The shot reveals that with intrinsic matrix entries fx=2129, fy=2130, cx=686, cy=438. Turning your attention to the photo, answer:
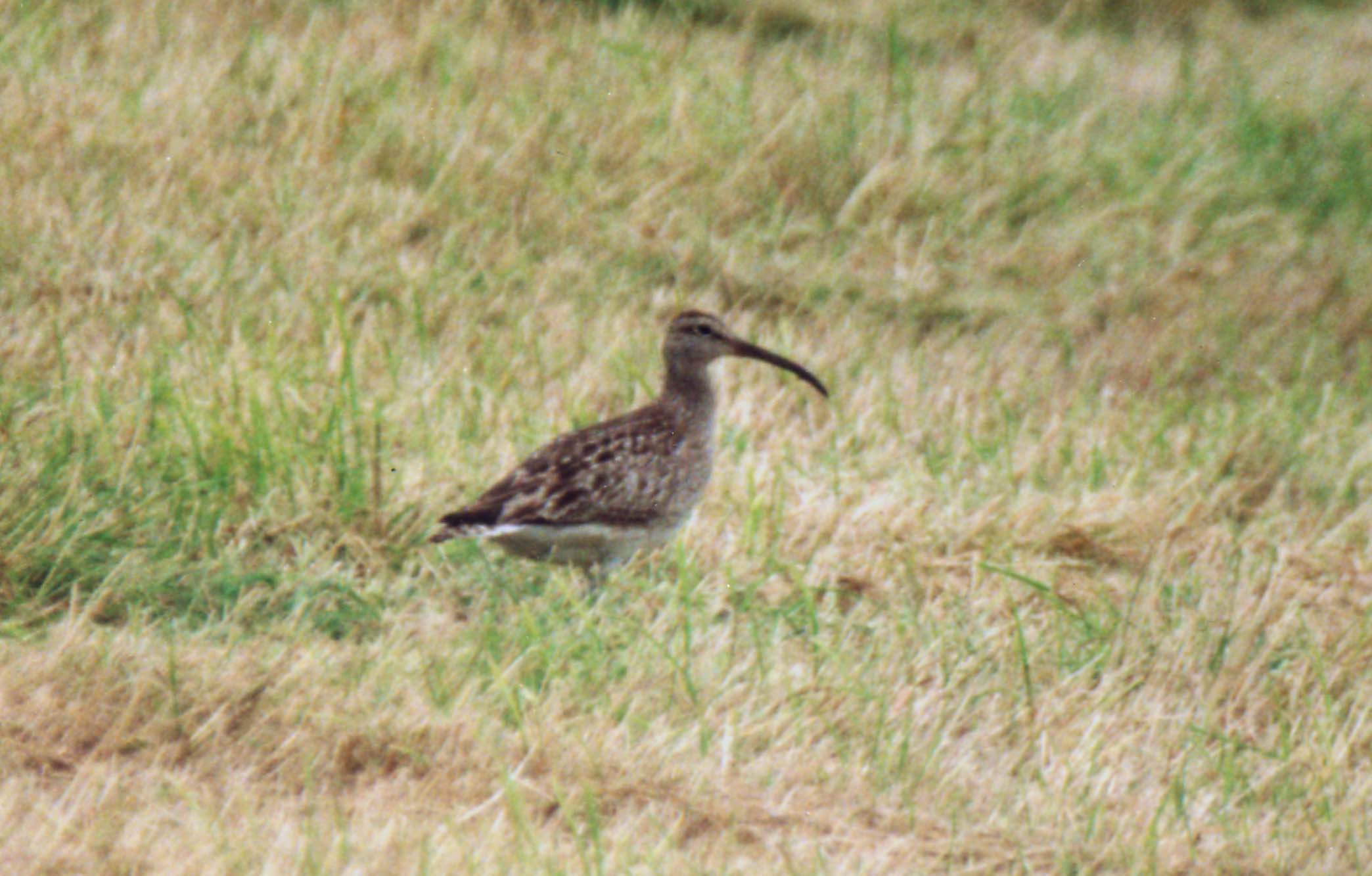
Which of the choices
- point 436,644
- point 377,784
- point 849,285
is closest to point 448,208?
point 849,285

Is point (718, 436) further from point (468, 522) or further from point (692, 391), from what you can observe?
point (468, 522)

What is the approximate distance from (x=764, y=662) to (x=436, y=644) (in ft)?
2.78

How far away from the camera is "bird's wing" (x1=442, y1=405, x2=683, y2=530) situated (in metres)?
5.80

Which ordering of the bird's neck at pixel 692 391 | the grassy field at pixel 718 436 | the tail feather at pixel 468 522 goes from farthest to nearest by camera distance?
1. the bird's neck at pixel 692 391
2. the tail feather at pixel 468 522
3. the grassy field at pixel 718 436

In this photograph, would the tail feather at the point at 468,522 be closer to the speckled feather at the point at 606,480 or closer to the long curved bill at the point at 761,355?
the speckled feather at the point at 606,480

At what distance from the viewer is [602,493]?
5.97 metres

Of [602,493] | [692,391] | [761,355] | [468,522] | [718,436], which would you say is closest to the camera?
[468,522]

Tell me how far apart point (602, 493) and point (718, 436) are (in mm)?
1393

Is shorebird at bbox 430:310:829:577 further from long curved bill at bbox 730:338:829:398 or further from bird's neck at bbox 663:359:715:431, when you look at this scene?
long curved bill at bbox 730:338:829:398

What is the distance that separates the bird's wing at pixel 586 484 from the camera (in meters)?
5.80

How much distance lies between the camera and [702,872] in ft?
14.6

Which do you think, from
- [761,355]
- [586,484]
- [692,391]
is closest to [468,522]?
[586,484]

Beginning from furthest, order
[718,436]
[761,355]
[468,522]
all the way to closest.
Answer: [718,436], [761,355], [468,522]

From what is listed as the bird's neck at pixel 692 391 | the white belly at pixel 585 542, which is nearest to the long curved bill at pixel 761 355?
the bird's neck at pixel 692 391
